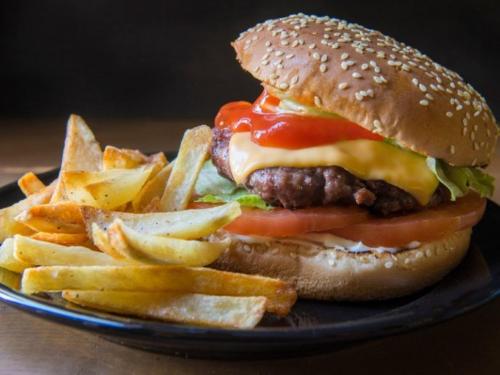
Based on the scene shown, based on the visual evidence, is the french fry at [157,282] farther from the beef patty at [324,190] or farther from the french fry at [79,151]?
the french fry at [79,151]

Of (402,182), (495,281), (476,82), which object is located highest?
(402,182)

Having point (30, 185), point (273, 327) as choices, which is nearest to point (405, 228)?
point (273, 327)

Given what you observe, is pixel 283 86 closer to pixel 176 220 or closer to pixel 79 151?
pixel 176 220

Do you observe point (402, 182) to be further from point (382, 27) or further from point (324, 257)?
point (382, 27)

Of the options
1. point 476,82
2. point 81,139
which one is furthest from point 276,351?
point 476,82

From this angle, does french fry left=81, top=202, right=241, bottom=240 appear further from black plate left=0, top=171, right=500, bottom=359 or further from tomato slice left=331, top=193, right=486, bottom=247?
tomato slice left=331, top=193, right=486, bottom=247

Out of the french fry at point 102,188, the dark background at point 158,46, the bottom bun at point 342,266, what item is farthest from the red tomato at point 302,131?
the dark background at point 158,46
